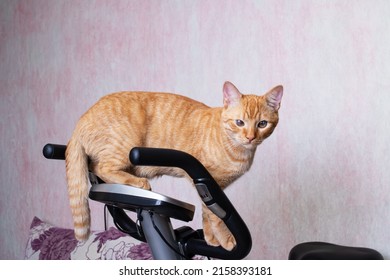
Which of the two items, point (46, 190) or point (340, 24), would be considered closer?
point (340, 24)

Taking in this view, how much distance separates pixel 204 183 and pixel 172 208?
8cm

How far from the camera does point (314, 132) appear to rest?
2018 mm

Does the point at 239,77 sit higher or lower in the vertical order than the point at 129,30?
lower

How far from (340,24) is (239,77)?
0.46 metres

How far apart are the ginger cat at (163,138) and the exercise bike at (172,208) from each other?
61 mm

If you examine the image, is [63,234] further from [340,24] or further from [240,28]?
[340,24]

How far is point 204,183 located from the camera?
103 centimetres

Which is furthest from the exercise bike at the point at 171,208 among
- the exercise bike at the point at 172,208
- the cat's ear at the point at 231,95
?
the cat's ear at the point at 231,95

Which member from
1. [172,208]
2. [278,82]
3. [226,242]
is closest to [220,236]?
[226,242]

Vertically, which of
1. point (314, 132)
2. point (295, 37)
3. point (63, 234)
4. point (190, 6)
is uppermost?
point (190, 6)

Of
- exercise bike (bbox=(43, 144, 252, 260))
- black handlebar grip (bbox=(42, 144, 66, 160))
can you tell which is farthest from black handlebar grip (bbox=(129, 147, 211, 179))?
black handlebar grip (bbox=(42, 144, 66, 160))
